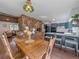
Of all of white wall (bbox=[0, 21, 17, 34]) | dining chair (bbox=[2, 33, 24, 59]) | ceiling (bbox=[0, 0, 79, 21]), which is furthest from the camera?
white wall (bbox=[0, 21, 17, 34])

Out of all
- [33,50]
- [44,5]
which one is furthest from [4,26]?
[33,50]

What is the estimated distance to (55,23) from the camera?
25.4 ft

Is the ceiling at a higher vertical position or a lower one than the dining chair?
higher

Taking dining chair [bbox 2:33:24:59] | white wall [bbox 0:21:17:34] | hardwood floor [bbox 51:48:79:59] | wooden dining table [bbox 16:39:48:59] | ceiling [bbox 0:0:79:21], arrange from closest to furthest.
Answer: dining chair [bbox 2:33:24:59]
wooden dining table [bbox 16:39:48:59]
ceiling [bbox 0:0:79:21]
hardwood floor [bbox 51:48:79:59]
white wall [bbox 0:21:17:34]

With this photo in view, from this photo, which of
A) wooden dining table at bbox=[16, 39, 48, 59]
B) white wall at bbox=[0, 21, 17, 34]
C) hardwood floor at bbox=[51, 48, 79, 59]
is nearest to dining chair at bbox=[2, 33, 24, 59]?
wooden dining table at bbox=[16, 39, 48, 59]

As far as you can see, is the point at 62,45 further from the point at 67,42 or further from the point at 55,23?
the point at 55,23

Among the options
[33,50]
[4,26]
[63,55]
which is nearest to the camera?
[33,50]

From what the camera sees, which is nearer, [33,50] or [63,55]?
[33,50]

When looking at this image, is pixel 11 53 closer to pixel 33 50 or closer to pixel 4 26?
pixel 33 50

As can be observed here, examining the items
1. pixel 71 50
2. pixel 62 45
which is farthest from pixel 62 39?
pixel 71 50

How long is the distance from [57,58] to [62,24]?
14.9ft

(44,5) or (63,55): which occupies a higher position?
(44,5)

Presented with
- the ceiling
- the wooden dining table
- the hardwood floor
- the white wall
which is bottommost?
the hardwood floor

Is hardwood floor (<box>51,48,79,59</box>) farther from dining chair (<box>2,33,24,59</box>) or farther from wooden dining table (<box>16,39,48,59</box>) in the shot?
dining chair (<box>2,33,24,59</box>)
